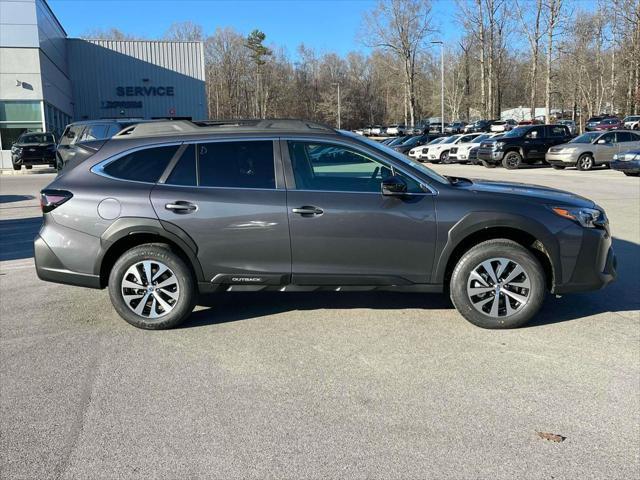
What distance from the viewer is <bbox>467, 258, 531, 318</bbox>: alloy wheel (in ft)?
15.9

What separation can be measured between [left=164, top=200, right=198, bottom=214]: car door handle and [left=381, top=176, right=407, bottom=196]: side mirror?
1617mm

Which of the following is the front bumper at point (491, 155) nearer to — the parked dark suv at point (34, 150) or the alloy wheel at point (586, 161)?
the alloy wheel at point (586, 161)

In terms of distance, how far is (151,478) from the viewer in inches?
113

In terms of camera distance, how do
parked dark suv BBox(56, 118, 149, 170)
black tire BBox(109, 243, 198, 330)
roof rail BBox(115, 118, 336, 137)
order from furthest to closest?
1. parked dark suv BBox(56, 118, 149, 170)
2. roof rail BBox(115, 118, 336, 137)
3. black tire BBox(109, 243, 198, 330)

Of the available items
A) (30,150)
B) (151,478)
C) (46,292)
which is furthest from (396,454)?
(30,150)

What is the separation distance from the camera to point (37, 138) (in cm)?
2738

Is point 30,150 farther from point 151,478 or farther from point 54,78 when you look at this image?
point 151,478

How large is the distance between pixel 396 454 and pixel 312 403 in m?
0.75

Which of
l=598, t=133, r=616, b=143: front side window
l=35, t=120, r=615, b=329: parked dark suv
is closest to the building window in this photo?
l=598, t=133, r=616, b=143: front side window

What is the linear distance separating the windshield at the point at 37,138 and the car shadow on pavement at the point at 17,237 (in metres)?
17.6

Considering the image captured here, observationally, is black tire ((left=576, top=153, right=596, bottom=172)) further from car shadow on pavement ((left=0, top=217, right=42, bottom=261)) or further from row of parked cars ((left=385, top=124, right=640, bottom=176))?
car shadow on pavement ((left=0, top=217, right=42, bottom=261))

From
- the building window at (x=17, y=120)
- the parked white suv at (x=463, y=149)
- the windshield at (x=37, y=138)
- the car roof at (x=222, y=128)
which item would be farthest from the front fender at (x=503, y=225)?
the building window at (x=17, y=120)

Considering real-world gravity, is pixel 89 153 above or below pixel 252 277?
above

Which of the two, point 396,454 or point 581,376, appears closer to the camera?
point 396,454
